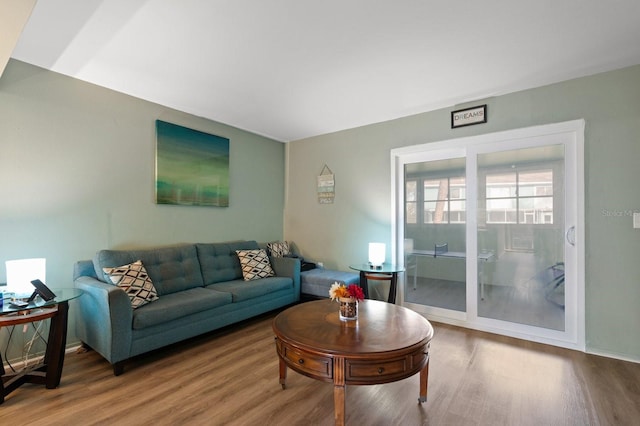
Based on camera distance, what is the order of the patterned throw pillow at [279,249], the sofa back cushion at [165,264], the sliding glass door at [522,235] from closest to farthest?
the sofa back cushion at [165,264], the sliding glass door at [522,235], the patterned throw pillow at [279,249]

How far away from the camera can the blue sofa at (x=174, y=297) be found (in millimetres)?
2268

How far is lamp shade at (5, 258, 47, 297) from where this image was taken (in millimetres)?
2053

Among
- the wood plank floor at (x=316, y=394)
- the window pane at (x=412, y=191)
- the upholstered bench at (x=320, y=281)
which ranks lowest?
the wood plank floor at (x=316, y=394)

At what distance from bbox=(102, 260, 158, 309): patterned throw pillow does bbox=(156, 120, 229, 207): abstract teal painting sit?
0.91 metres

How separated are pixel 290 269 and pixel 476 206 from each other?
7.56 ft

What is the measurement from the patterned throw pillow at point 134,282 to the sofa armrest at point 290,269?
1504mm

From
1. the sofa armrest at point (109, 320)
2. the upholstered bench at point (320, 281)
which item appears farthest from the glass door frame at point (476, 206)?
the sofa armrest at point (109, 320)

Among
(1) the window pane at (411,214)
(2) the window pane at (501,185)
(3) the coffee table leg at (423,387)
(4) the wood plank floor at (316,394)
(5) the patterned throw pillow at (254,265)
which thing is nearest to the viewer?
(4) the wood plank floor at (316,394)

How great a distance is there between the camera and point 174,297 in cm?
282

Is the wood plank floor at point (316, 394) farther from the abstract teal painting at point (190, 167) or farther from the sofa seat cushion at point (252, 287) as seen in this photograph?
the abstract teal painting at point (190, 167)

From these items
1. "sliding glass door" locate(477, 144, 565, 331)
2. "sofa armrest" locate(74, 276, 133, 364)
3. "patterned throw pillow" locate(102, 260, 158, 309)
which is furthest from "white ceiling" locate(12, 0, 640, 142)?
"sofa armrest" locate(74, 276, 133, 364)

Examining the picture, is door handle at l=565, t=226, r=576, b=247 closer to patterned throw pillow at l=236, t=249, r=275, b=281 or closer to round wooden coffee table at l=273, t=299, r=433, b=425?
round wooden coffee table at l=273, t=299, r=433, b=425

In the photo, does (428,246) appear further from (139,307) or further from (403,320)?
(139,307)

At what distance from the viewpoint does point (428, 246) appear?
3617 mm
